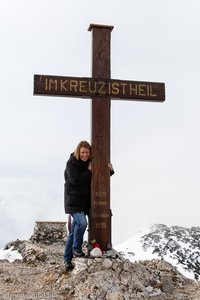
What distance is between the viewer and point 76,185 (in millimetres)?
7898

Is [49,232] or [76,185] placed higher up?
[76,185]

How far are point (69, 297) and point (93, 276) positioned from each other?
55 cm

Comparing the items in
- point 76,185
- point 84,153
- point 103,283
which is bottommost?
point 103,283

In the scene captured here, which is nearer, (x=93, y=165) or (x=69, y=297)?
(x=69, y=297)

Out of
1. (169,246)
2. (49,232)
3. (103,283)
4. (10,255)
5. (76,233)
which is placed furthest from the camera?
(169,246)

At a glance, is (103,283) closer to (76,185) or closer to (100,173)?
(76,185)

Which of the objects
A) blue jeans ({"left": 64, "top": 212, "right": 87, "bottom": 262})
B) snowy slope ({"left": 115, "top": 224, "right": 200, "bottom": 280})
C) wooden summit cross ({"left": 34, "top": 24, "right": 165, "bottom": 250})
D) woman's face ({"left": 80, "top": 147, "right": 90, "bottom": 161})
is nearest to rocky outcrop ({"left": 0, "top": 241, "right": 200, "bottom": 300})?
blue jeans ({"left": 64, "top": 212, "right": 87, "bottom": 262})

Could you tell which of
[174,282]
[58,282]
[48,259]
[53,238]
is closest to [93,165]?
[58,282]

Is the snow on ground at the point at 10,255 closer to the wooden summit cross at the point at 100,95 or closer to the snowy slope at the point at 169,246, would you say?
the wooden summit cross at the point at 100,95

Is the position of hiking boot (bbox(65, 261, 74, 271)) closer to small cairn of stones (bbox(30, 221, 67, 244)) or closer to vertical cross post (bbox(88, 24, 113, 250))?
vertical cross post (bbox(88, 24, 113, 250))

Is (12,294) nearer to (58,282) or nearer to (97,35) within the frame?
(58,282)

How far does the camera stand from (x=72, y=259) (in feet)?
27.6

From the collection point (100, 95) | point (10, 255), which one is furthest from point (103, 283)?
point (10, 255)

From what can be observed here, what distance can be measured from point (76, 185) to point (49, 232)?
9.21 m
